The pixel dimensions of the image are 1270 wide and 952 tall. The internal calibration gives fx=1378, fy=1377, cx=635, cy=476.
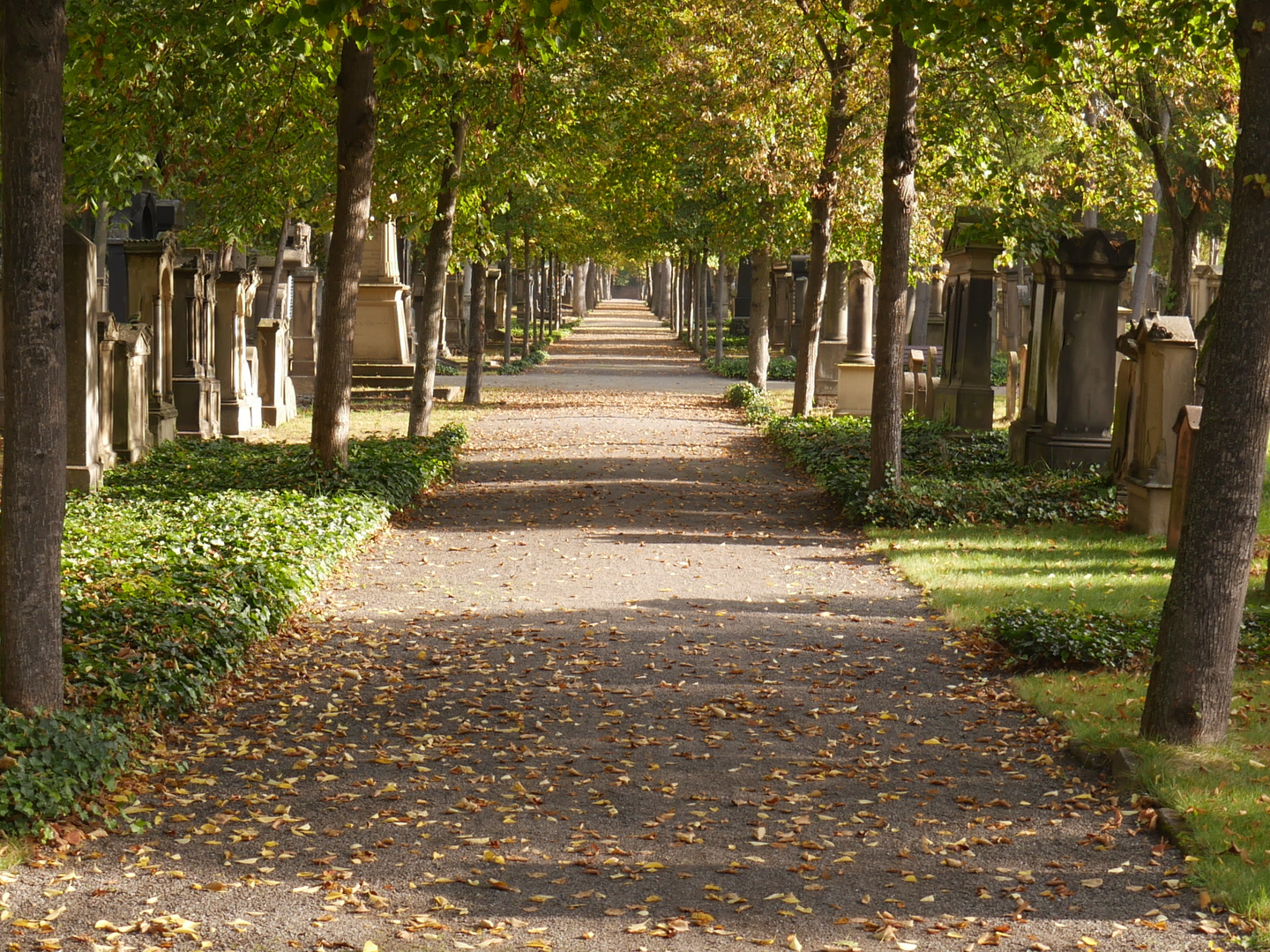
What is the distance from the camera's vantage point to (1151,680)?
589 centimetres

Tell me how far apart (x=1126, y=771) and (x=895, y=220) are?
796 cm

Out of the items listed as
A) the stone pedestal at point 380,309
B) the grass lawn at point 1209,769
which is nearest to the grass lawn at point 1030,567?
the grass lawn at point 1209,769

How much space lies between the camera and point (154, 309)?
16.8 m

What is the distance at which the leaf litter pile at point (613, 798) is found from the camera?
4.27 meters

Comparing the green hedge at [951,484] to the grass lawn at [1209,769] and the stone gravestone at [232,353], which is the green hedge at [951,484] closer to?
the grass lawn at [1209,769]

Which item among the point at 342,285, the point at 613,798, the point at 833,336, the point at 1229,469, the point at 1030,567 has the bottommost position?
the point at 613,798

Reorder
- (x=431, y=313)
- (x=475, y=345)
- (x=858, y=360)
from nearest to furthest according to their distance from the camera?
(x=431, y=313) < (x=858, y=360) < (x=475, y=345)

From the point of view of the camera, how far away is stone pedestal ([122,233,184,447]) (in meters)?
16.6

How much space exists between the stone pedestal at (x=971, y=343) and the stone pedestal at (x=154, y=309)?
34.5 feet

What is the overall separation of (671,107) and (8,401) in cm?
1626

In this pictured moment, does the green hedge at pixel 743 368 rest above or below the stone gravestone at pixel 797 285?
below

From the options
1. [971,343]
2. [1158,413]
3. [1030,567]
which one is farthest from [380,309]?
[1030,567]

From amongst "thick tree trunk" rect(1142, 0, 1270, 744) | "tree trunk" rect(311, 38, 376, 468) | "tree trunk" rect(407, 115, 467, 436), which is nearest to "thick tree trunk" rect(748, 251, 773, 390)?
"tree trunk" rect(407, 115, 467, 436)

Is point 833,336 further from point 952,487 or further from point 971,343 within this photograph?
point 952,487
